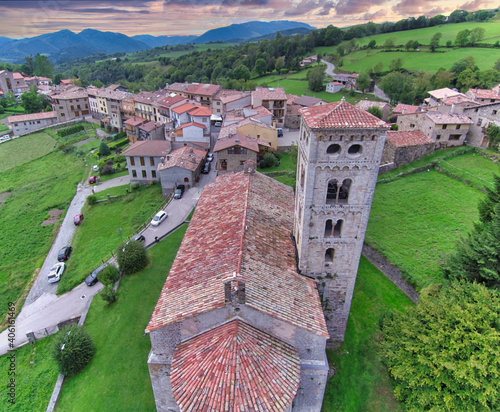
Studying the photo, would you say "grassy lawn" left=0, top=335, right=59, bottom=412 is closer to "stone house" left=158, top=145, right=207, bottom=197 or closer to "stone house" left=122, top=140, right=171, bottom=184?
"stone house" left=158, top=145, right=207, bottom=197

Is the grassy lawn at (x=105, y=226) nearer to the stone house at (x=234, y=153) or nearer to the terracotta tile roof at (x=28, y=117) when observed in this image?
the stone house at (x=234, y=153)

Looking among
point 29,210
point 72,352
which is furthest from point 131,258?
point 29,210

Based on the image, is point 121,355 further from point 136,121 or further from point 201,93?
point 201,93

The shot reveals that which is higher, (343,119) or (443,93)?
(343,119)

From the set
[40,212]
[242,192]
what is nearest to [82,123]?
[40,212]

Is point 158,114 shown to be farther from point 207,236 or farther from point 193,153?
point 207,236
